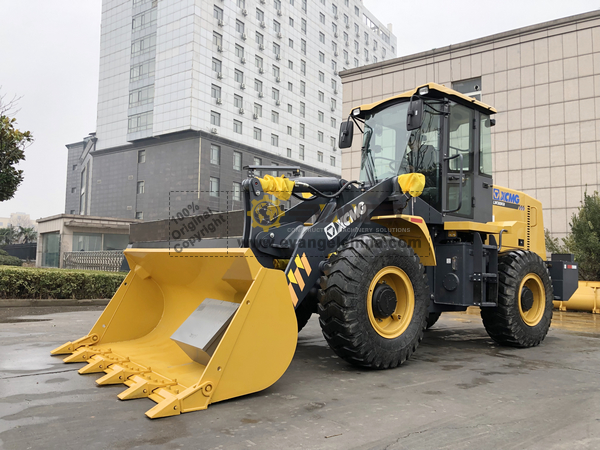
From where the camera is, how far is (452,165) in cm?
639

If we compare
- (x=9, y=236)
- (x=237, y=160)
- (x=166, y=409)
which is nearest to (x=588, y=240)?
(x=166, y=409)

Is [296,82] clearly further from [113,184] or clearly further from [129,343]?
[129,343]

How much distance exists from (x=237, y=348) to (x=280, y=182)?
6.28 ft

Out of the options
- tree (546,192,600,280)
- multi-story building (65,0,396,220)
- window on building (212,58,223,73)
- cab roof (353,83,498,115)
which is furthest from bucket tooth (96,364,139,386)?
window on building (212,58,223,73)

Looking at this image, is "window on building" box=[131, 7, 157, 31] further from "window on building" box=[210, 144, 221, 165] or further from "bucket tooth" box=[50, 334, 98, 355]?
"bucket tooth" box=[50, 334, 98, 355]

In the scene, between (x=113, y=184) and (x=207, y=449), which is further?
(x=113, y=184)

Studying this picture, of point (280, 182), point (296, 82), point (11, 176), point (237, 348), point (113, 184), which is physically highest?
point (296, 82)

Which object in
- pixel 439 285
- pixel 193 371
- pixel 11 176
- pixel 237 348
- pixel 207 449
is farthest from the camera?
pixel 11 176

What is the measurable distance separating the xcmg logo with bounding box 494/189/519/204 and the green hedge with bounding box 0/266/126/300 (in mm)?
10039

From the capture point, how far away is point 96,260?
23.0 meters

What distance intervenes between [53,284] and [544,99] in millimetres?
16506

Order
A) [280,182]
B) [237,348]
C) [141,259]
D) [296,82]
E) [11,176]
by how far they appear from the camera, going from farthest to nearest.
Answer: [296,82]
[11,176]
[141,259]
[280,182]
[237,348]

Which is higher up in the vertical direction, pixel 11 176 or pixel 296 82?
pixel 296 82

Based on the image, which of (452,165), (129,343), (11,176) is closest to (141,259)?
(129,343)
